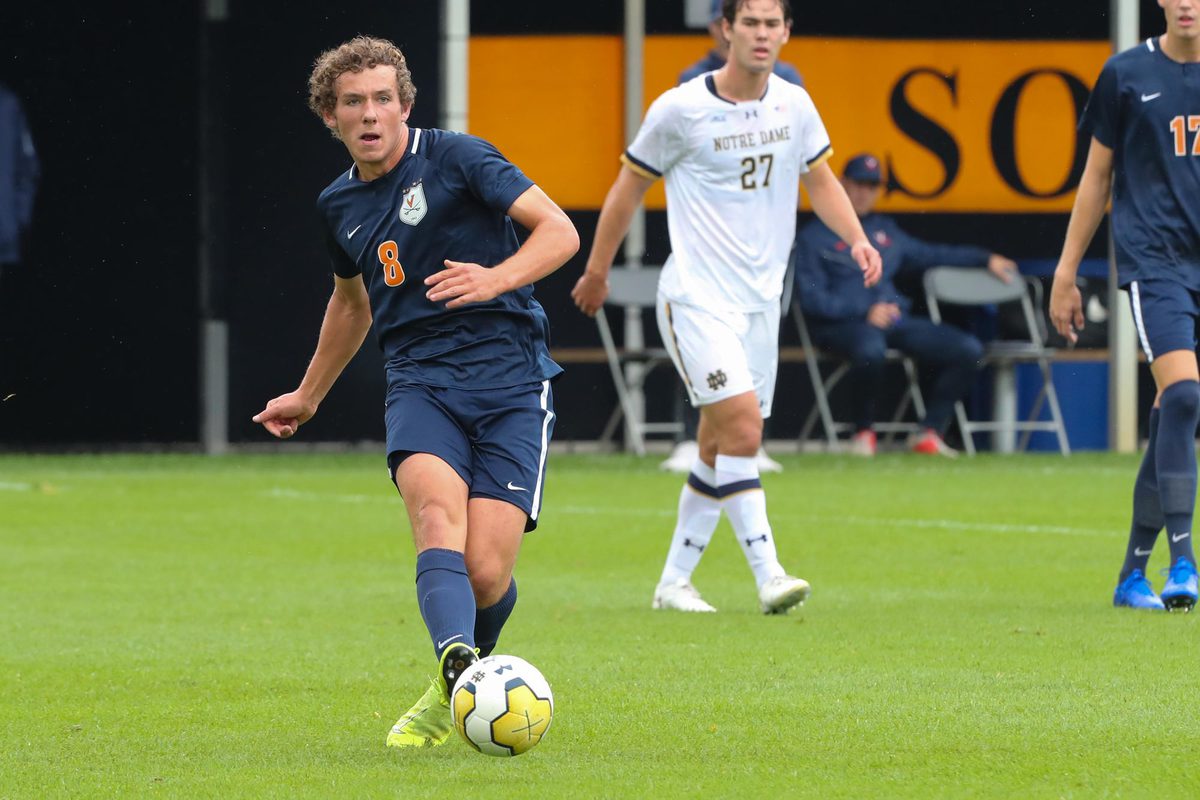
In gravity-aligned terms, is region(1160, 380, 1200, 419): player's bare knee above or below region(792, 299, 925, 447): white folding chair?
above

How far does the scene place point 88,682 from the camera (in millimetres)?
6738

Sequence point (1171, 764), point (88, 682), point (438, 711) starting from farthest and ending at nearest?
1. point (88, 682)
2. point (438, 711)
3. point (1171, 764)

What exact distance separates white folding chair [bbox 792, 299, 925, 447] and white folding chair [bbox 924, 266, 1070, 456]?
0.37 metres

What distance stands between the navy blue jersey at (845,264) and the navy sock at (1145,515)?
8296 millimetres

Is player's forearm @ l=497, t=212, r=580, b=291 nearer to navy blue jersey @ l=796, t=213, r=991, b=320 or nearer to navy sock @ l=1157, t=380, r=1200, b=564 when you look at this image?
navy sock @ l=1157, t=380, r=1200, b=564

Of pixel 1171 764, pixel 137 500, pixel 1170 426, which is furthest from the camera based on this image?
pixel 137 500

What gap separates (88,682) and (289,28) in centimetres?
1151

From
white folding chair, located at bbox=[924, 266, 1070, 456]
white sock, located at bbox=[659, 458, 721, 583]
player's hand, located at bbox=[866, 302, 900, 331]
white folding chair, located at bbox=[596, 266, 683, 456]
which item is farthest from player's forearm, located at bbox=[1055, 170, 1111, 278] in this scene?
white folding chair, located at bbox=[924, 266, 1070, 456]

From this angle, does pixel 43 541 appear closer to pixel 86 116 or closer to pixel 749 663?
pixel 749 663

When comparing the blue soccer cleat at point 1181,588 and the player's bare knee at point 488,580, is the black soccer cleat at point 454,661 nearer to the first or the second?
the player's bare knee at point 488,580

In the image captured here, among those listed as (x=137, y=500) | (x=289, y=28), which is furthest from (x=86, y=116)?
(x=137, y=500)

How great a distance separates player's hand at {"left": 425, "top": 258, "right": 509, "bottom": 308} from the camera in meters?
5.27

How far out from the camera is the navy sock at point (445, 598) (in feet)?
17.1

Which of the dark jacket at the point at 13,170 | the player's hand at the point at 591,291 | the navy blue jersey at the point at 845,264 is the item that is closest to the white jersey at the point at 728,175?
the player's hand at the point at 591,291
